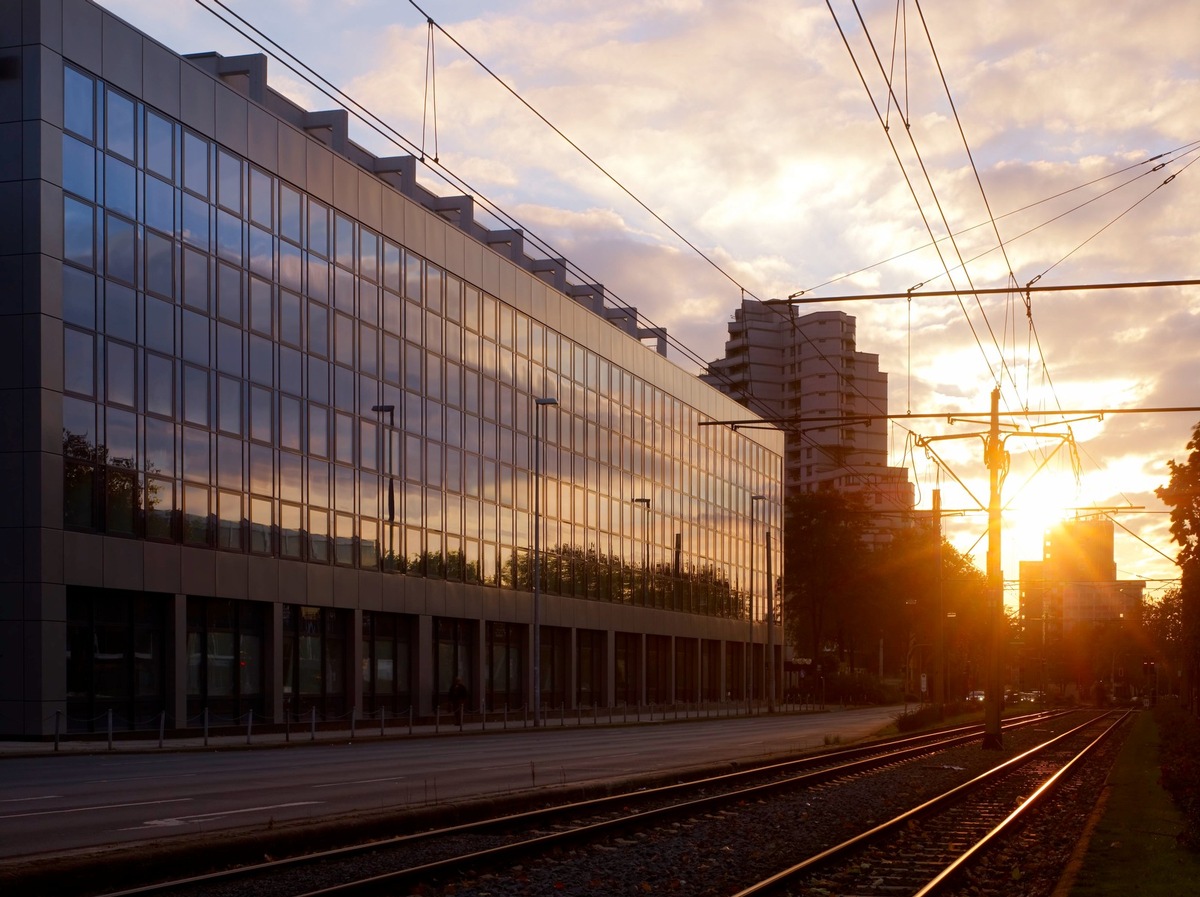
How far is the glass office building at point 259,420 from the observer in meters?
37.3

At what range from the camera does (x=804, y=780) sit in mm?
25156

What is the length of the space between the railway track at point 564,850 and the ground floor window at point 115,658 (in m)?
19.8

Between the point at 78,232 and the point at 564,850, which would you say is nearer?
the point at 564,850

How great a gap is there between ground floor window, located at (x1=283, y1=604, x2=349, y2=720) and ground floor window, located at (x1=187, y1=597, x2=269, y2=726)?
4.38 ft

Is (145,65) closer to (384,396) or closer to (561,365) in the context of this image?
(384,396)

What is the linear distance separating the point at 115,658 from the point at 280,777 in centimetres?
A: 1609

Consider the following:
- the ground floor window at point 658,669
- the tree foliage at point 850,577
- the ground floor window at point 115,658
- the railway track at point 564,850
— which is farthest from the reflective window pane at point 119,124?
the tree foliage at point 850,577

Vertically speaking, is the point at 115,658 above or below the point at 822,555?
below

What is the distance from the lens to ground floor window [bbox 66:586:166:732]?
38344 millimetres

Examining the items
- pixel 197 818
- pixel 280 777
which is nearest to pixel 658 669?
pixel 280 777

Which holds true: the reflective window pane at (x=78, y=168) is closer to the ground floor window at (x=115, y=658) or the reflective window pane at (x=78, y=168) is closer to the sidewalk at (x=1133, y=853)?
the ground floor window at (x=115, y=658)

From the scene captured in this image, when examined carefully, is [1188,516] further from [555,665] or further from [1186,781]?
[555,665]

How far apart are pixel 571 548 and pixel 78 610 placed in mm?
33136

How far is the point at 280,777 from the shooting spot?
83.1 feet
